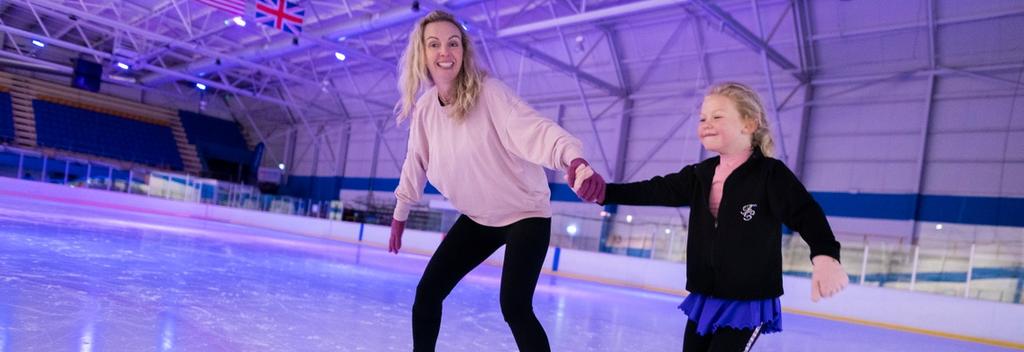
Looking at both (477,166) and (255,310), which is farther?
(255,310)

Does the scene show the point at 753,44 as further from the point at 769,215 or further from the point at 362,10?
the point at 769,215

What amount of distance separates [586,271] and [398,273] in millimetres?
4911

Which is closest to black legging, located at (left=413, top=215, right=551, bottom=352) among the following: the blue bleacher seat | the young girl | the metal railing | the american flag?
the young girl

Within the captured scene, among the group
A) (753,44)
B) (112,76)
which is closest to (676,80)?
(753,44)

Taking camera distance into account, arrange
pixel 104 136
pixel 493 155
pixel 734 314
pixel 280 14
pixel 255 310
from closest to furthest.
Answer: pixel 734 314 → pixel 493 155 → pixel 255 310 → pixel 280 14 → pixel 104 136

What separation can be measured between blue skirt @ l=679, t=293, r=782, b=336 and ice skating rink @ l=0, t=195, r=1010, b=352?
5.79 feet

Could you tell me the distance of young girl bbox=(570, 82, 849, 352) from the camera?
176 centimetres

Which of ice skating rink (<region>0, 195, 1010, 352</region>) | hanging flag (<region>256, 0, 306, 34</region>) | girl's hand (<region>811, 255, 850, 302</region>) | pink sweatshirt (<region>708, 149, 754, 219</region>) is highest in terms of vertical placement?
hanging flag (<region>256, 0, 306, 34</region>)

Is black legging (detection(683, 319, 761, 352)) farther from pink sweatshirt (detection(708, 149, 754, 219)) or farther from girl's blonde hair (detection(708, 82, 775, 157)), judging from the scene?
girl's blonde hair (detection(708, 82, 775, 157))

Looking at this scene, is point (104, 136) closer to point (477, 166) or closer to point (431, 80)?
point (431, 80)

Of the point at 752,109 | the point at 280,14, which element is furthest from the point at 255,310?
the point at 280,14

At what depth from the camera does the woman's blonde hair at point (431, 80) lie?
2129mm

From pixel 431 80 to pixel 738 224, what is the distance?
1.10 metres

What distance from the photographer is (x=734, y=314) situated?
5.90 feet
